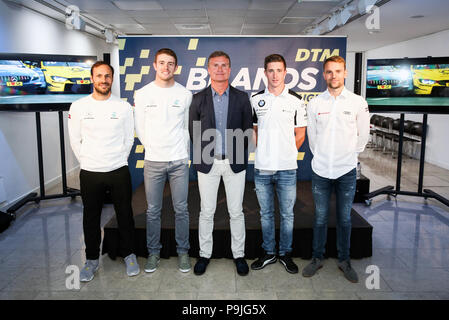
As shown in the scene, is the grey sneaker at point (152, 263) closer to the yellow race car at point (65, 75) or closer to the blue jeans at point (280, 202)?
the blue jeans at point (280, 202)

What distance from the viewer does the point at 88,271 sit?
2.89 m

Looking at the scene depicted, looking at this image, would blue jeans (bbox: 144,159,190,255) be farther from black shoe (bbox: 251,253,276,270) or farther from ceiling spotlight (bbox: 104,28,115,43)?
ceiling spotlight (bbox: 104,28,115,43)

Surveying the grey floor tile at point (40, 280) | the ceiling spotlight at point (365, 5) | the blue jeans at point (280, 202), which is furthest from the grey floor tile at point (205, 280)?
the ceiling spotlight at point (365, 5)

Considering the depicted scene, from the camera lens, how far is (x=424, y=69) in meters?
4.75

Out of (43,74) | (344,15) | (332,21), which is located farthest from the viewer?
(332,21)

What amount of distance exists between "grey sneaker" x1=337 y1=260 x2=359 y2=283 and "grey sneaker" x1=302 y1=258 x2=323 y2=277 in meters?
0.17

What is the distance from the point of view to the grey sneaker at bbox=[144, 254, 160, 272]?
2.99 metres

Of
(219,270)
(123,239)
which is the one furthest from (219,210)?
(123,239)

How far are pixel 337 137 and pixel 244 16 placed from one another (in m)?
5.39

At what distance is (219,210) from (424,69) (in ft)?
10.9

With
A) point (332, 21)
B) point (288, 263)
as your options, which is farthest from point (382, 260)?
point (332, 21)

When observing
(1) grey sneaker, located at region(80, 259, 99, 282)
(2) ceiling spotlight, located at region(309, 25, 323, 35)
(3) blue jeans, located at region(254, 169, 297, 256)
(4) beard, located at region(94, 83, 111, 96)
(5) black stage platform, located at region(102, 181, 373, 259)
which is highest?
(2) ceiling spotlight, located at region(309, 25, 323, 35)

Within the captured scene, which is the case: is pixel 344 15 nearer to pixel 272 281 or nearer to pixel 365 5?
pixel 365 5

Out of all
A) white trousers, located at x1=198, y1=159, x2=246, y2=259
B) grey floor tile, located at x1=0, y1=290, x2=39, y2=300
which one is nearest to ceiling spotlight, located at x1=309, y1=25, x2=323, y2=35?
white trousers, located at x1=198, y1=159, x2=246, y2=259
